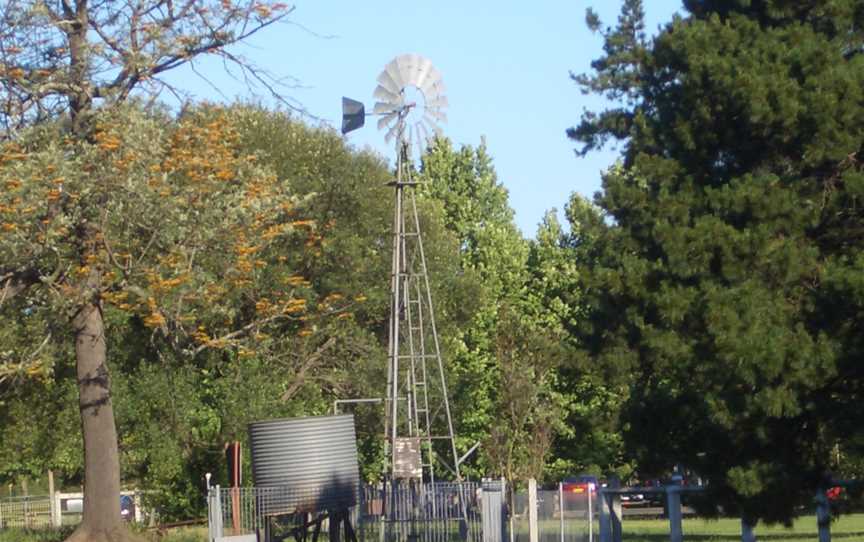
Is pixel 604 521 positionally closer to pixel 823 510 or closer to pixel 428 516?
pixel 823 510

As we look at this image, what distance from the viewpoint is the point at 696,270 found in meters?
19.6

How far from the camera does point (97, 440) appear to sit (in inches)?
997

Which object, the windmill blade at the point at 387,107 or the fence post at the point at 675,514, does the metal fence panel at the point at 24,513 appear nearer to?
the windmill blade at the point at 387,107

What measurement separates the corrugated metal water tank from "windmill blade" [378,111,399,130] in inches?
541

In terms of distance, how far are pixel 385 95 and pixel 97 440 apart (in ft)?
47.9

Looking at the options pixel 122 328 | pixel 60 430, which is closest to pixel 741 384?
pixel 122 328

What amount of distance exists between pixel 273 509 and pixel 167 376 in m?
19.2

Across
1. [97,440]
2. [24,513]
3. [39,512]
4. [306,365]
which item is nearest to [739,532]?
[306,365]

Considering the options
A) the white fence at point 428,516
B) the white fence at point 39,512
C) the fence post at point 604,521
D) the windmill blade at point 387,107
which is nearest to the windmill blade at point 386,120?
the windmill blade at point 387,107

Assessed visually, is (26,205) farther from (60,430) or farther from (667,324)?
(60,430)

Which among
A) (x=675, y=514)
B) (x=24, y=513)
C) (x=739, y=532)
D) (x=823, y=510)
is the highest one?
(x=823, y=510)

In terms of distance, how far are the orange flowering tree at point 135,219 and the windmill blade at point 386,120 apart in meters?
13.6

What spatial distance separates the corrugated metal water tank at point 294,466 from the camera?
24.1m

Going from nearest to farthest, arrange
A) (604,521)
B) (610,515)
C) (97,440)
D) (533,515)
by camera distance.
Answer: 1. (604,521)
2. (610,515)
3. (533,515)
4. (97,440)
